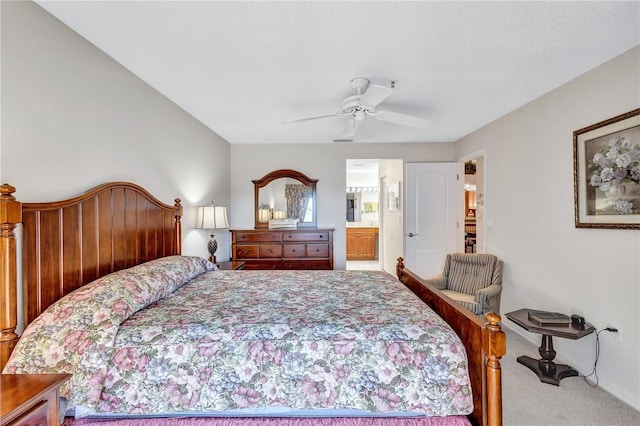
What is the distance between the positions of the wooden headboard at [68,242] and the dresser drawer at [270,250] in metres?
1.83

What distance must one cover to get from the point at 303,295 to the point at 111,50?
84.5 inches

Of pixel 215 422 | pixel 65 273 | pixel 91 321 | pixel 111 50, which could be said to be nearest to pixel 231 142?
pixel 111 50

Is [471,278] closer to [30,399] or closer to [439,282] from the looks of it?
[439,282]

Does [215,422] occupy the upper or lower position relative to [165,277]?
lower

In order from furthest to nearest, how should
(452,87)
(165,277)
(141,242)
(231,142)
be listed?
(231,142), (452,87), (141,242), (165,277)

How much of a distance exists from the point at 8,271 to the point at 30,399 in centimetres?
72

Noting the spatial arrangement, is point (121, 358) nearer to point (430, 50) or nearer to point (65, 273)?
point (65, 273)

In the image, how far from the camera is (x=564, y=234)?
8.72 ft

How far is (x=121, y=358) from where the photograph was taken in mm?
1392

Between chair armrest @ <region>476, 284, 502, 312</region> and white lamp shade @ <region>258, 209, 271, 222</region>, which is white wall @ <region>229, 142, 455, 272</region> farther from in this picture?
chair armrest @ <region>476, 284, 502, 312</region>

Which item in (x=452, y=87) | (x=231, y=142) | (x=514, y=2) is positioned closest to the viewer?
(x=514, y=2)

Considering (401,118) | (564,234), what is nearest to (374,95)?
(401,118)

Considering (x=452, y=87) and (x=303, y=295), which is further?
(x=452, y=87)

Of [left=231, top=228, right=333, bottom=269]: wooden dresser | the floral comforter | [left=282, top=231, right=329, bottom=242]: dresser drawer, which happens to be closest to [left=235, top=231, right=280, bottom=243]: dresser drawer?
[left=231, top=228, right=333, bottom=269]: wooden dresser
